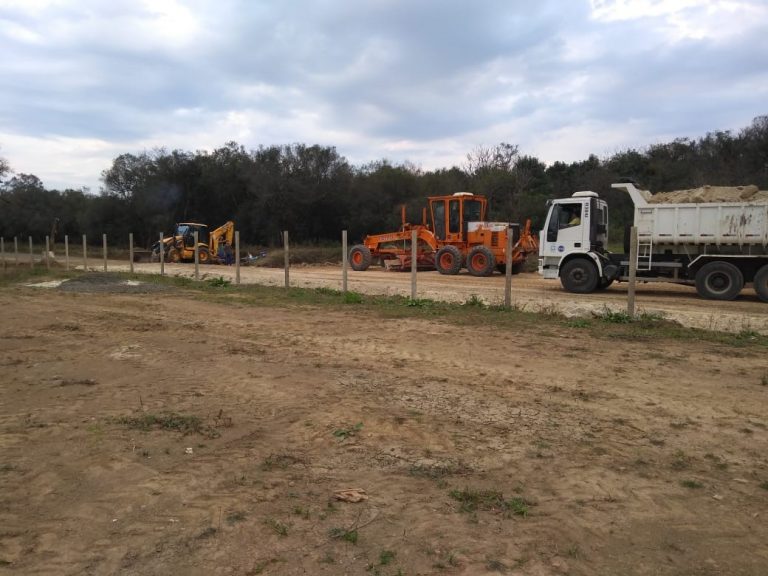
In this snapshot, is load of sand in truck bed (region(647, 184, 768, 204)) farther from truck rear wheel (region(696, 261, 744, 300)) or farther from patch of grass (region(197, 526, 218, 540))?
patch of grass (region(197, 526, 218, 540))

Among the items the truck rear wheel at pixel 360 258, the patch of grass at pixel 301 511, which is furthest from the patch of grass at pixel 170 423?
the truck rear wheel at pixel 360 258

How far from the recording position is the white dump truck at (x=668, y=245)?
13.9 metres

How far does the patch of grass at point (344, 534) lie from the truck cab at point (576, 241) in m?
14.1

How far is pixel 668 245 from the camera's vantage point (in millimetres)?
14867

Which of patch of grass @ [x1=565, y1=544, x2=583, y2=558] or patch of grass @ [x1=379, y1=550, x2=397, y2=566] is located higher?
patch of grass @ [x1=565, y1=544, x2=583, y2=558]

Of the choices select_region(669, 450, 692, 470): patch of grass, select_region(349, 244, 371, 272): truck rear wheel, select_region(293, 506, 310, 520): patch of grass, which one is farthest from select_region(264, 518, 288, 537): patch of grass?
select_region(349, 244, 371, 272): truck rear wheel

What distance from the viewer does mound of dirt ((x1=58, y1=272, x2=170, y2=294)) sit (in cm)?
1775

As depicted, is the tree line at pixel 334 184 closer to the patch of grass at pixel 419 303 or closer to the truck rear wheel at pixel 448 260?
the truck rear wheel at pixel 448 260

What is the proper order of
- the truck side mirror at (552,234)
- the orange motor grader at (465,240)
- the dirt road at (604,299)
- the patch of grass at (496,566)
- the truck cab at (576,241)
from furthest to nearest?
the orange motor grader at (465,240), the truck side mirror at (552,234), the truck cab at (576,241), the dirt road at (604,299), the patch of grass at (496,566)

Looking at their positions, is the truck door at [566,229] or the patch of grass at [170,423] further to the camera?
the truck door at [566,229]

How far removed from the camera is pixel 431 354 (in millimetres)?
7863

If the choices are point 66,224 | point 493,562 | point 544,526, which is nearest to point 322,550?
point 493,562

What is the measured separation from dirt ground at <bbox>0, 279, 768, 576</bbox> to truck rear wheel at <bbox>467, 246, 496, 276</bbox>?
14.9 meters

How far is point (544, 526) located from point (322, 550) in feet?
4.13
